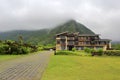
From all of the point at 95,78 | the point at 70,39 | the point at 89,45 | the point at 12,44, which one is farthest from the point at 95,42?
the point at 95,78

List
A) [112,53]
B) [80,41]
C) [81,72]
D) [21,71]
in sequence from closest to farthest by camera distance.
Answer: [81,72] < [21,71] < [112,53] < [80,41]

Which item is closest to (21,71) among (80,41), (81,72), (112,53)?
(81,72)

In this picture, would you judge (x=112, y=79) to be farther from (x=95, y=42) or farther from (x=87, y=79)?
(x=95, y=42)

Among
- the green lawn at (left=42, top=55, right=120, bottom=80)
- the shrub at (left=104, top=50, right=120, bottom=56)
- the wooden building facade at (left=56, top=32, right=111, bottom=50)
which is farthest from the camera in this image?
the wooden building facade at (left=56, top=32, right=111, bottom=50)

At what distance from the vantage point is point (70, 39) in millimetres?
94312

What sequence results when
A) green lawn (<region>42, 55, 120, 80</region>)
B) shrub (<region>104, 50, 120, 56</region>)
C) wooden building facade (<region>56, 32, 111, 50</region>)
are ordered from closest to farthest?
green lawn (<region>42, 55, 120, 80</region>) → shrub (<region>104, 50, 120, 56</region>) → wooden building facade (<region>56, 32, 111, 50</region>)

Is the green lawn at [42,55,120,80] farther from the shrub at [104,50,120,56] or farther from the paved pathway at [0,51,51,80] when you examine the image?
the shrub at [104,50,120,56]

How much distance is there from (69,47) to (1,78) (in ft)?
266

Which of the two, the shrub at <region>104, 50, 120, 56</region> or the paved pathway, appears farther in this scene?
→ the shrub at <region>104, 50, 120, 56</region>

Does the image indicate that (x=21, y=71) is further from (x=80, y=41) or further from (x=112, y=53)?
(x=80, y=41)

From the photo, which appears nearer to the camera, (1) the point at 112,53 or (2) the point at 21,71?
(2) the point at 21,71

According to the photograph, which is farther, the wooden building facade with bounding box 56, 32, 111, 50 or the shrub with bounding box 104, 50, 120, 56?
the wooden building facade with bounding box 56, 32, 111, 50

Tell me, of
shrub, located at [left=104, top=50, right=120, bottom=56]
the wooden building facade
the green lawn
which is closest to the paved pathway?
the green lawn

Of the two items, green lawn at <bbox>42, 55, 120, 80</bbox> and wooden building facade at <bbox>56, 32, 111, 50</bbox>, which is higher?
wooden building facade at <bbox>56, 32, 111, 50</bbox>
